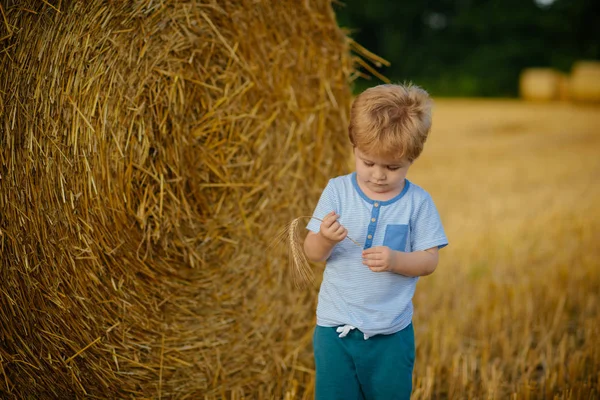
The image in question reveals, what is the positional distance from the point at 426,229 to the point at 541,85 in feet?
44.4

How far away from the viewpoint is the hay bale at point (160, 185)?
243 centimetres

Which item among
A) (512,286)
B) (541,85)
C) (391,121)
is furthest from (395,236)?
(541,85)

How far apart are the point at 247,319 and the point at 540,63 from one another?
1666 cm

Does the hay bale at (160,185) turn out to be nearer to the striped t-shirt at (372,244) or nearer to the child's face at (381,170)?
the striped t-shirt at (372,244)

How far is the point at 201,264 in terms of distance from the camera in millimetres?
2932

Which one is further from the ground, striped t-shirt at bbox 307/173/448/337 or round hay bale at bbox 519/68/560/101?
round hay bale at bbox 519/68/560/101

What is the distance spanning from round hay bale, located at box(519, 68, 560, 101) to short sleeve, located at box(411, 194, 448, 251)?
43.7ft

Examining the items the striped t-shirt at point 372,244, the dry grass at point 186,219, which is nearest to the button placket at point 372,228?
the striped t-shirt at point 372,244

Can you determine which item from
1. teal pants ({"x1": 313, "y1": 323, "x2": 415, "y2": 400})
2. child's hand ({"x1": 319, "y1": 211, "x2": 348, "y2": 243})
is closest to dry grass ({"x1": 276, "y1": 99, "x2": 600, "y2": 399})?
teal pants ({"x1": 313, "y1": 323, "x2": 415, "y2": 400})

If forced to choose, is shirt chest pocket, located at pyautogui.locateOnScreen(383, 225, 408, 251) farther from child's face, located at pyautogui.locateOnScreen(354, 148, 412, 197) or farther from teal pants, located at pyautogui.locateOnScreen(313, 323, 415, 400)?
teal pants, located at pyautogui.locateOnScreen(313, 323, 415, 400)

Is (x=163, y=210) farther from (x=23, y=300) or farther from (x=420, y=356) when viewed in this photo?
(x=420, y=356)

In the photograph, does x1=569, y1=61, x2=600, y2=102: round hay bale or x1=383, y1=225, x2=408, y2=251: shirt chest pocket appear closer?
x1=383, y1=225, x2=408, y2=251: shirt chest pocket

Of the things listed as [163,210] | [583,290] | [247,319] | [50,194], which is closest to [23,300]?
[50,194]

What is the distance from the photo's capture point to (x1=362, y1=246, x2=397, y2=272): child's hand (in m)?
1.97
